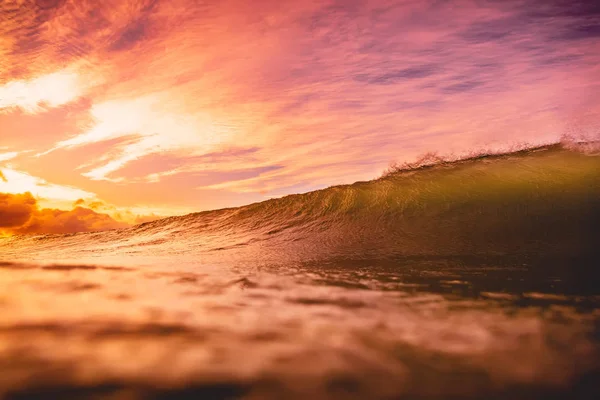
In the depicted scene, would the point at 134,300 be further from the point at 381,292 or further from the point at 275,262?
the point at 275,262

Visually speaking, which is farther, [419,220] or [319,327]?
[419,220]

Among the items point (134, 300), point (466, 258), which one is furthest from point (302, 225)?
Answer: point (134, 300)

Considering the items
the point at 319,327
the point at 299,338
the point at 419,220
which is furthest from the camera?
the point at 419,220

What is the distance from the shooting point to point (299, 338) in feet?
5.66

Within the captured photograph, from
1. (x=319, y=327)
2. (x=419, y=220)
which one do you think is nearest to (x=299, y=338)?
(x=319, y=327)

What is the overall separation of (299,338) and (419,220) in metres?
6.55

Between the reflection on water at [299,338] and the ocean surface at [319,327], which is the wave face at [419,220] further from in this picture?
the reflection on water at [299,338]

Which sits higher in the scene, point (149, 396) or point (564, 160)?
point (564, 160)

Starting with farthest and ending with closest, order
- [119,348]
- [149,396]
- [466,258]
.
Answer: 1. [466,258]
2. [119,348]
3. [149,396]

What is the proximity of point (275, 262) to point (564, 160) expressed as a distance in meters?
9.13

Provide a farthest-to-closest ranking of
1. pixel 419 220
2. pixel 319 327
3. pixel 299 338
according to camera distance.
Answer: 1. pixel 419 220
2. pixel 319 327
3. pixel 299 338

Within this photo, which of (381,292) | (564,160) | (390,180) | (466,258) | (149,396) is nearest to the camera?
(149,396)

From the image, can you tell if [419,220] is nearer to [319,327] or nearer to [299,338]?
[319,327]

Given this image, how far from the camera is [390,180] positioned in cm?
1104
